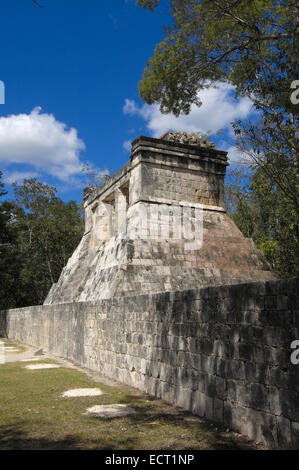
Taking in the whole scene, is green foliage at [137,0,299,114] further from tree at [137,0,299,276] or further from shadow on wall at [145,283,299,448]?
shadow on wall at [145,283,299,448]

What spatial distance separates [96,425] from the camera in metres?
4.20

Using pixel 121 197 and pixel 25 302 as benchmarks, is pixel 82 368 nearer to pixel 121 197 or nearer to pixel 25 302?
pixel 121 197

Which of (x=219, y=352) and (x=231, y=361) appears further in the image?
(x=219, y=352)

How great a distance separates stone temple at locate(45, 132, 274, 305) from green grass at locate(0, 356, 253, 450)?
3082 millimetres

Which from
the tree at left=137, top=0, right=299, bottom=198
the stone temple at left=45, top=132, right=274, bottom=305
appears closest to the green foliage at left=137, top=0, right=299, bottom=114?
the tree at left=137, top=0, right=299, bottom=198

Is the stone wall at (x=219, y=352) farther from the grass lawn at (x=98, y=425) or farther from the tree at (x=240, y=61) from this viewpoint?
the tree at (x=240, y=61)

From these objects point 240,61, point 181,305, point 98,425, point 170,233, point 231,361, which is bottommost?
point 98,425

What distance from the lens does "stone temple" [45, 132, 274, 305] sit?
9.08m

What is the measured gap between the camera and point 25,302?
102ft

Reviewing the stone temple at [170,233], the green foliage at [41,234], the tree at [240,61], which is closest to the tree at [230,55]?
the tree at [240,61]

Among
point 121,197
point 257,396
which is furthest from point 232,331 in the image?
point 121,197

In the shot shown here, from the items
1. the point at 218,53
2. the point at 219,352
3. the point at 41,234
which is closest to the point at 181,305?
the point at 219,352

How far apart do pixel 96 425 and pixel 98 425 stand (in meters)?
0.02

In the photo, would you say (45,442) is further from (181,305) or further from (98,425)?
(181,305)
